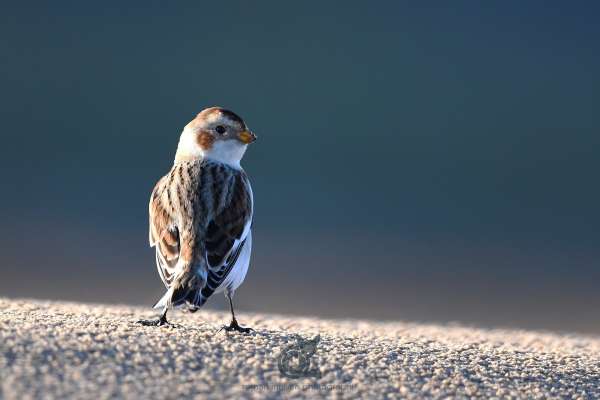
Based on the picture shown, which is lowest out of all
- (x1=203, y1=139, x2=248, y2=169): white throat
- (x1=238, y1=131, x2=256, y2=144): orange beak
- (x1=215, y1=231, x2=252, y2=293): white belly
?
(x1=215, y1=231, x2=252, y2=293): white belly

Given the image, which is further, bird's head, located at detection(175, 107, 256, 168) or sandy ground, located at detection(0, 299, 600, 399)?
bird's head, located at detection(175, 107, 256, 168)

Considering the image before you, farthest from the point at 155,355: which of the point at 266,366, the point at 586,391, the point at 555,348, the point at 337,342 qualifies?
the point at 555,348

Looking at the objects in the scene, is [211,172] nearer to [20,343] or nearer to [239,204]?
[239,204]

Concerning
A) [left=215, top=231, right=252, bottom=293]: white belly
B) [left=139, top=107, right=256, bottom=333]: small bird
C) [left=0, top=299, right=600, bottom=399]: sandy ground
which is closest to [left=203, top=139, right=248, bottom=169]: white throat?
[left=139, top=107, right=256, bottom=333]: small bird

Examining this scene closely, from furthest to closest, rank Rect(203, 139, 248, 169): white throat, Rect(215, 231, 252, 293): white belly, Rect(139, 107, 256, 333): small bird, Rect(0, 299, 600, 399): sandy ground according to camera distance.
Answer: Rect(203, 139, 248, 169): white throat → Rect(215, 231, 252, 293): white belly → Rect(139, 107, 256, 333): small bird → Rect(0, 299, 600, 399): sandy ground

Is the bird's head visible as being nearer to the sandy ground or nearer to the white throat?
the white throat

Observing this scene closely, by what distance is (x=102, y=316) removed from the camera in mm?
5578

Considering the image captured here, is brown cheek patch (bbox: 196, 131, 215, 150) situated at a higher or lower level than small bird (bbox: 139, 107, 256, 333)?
higher

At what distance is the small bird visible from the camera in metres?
4.73

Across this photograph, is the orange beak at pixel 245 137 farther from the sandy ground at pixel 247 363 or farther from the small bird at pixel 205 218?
the sandy ground at pixel 247 363

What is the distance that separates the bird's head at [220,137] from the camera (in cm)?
567

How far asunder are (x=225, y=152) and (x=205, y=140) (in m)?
0.13

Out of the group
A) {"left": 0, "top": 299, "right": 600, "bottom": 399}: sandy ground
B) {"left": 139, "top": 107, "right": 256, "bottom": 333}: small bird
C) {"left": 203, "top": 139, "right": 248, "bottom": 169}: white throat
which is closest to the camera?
{"left": 0, "top": 299, "right": 600, "bottom": 399}: sandy ground

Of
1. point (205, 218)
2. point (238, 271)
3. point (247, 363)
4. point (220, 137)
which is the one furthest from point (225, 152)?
point (247, 363)
